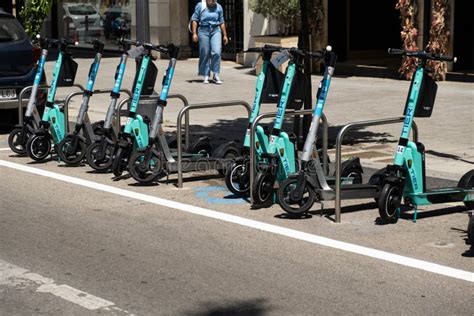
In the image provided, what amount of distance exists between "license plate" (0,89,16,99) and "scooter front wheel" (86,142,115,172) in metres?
3.59

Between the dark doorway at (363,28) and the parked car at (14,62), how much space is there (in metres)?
8.87

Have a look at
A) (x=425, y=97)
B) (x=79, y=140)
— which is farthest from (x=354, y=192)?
(x=79, y=140)

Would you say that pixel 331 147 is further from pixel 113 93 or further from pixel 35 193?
pixel 35 193

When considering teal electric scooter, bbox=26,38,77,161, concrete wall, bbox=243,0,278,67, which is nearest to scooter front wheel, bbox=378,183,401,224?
teal electric scooter, bbox=26,38,77,161

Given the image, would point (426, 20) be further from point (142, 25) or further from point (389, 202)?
point (389, 202)

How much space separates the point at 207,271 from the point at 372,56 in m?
16.1

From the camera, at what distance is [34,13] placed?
18.4 meters

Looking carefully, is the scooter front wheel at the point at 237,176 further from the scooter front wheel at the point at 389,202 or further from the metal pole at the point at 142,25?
the metal pole at the point at 142,25

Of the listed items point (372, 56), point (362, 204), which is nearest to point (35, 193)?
point (362, 204)

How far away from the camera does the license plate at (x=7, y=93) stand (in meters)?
14.3

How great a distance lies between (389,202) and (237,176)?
1792 millimetres

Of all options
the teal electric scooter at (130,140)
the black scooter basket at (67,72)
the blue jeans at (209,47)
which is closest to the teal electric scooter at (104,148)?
the teal electric scooter at (130,140)

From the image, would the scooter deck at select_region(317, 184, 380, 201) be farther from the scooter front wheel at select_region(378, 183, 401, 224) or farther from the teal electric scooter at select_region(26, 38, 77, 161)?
the teal electric scooter at select_region(26, 38, 77, 161)

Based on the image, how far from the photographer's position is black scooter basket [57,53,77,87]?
12.2 m
